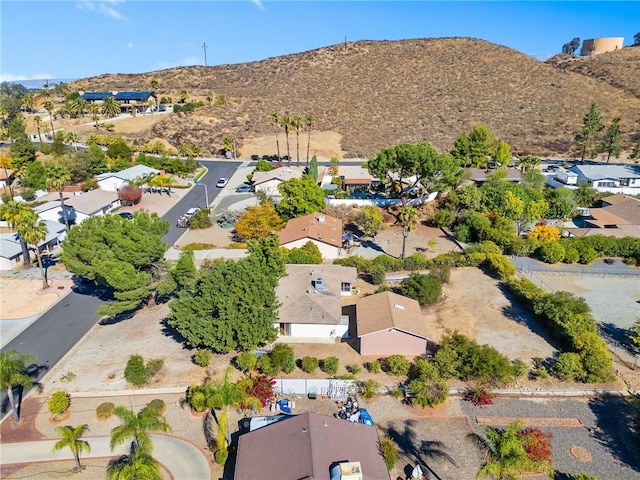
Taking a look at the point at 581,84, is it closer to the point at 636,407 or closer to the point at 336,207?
the point at 336,207

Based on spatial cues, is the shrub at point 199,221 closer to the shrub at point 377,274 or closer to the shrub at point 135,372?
the shrub at point 377,274

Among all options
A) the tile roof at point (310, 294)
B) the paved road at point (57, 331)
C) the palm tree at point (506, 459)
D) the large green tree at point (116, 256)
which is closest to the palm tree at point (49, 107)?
the paved road at point (57, 331)

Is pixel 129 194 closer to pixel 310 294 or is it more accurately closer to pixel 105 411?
pixel 310 294

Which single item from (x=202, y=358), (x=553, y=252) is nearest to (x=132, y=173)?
(x=202, y=358)

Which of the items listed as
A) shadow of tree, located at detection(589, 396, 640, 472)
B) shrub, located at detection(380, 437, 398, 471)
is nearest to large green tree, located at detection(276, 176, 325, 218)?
shrub, located at detection(380, 437, 398, 471)

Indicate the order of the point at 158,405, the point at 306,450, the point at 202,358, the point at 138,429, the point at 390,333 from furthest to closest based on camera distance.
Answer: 1. the point at 390,333
2. the point at 202,358
3. the point at 158,405
4. the point at 306,450
5. the point at 138,429

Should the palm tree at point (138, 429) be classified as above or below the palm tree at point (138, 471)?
above
